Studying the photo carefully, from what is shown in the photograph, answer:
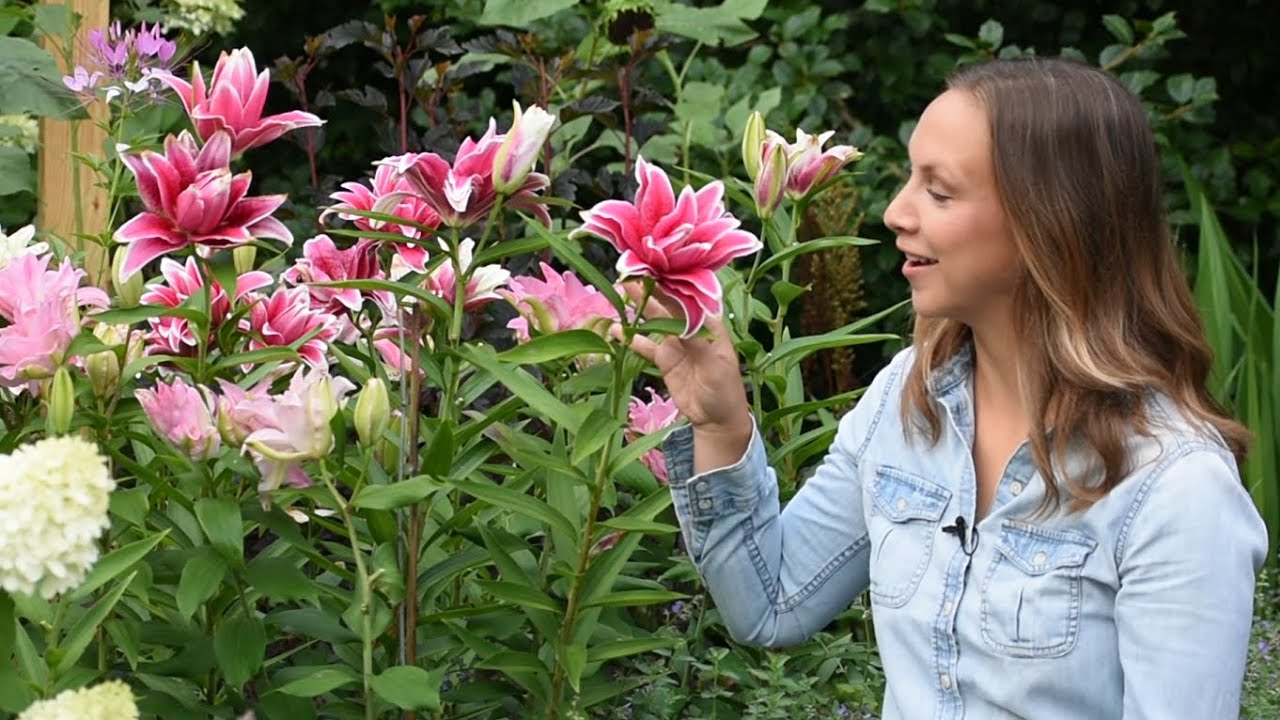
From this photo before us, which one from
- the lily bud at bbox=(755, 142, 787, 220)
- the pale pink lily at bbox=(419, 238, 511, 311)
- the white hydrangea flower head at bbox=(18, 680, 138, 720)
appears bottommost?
the pale pink lily at bbox=(419, 238, 511, 311)

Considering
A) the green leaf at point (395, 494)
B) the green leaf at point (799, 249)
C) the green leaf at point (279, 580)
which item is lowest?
the green leaf at point (279, 580)

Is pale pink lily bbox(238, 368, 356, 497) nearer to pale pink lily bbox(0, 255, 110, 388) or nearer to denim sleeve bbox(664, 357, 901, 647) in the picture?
pale pink lily bbox(0, 255, 110, 388)

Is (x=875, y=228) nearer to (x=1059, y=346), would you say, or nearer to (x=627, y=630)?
(x=627, y=630)

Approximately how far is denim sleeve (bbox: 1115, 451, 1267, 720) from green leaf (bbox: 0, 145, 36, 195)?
217 centimetres

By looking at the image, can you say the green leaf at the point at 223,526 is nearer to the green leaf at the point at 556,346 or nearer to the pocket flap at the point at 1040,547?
the green leaf at the point at 556,346

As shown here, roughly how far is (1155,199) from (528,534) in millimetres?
874

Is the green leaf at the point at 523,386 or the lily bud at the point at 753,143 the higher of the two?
the lily bud at the point at 753,143

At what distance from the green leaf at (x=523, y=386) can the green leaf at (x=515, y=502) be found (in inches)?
3.4

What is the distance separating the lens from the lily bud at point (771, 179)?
6.85 feet

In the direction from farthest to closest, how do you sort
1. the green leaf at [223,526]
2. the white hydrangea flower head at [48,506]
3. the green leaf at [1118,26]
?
the green leaf at [1118,26] → the green leaf at [223,526] → the white hydrangea flower head at [48,506]

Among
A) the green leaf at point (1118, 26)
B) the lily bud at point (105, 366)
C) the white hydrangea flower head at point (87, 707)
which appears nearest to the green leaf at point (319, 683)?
the lily bud at point (105, 366)

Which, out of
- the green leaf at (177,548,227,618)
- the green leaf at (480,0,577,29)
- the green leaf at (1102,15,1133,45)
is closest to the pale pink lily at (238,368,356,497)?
the green leaf at (177,548,227,618)

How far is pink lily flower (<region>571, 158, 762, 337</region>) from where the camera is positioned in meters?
1.62

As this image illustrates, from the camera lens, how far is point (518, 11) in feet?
12.2
